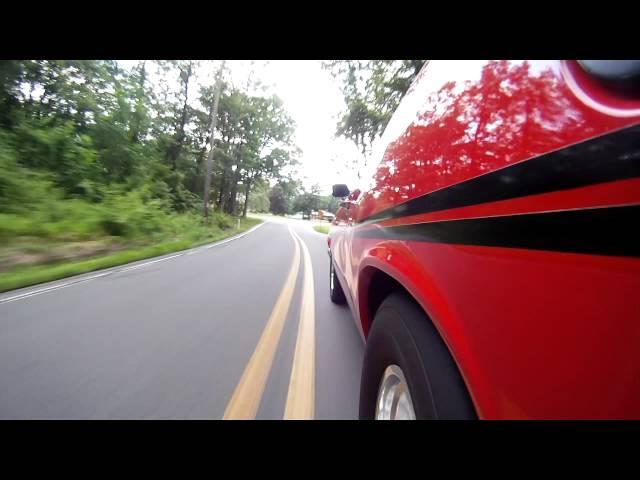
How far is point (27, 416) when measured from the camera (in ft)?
4.68

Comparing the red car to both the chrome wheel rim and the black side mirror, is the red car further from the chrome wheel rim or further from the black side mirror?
the black side mirror

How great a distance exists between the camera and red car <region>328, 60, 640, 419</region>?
0.43 metres

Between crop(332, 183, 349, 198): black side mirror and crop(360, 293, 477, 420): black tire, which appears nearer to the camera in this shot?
crop(360, 293, 477, 420): black tire

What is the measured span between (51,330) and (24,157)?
8505 mm

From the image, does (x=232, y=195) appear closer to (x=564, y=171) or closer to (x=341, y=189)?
(x=341, y=189)

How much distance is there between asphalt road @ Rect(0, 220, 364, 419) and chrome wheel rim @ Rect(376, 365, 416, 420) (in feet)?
1.95

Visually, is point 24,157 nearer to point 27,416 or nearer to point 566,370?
point 27,416

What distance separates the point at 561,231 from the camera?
495 millimetres

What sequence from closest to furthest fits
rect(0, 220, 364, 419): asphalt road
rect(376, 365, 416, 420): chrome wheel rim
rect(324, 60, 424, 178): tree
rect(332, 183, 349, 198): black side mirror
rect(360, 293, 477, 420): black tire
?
rect(360, 293, 477, 420): black tire → rect(376, 365, 416, 420): chrome wheel rim → rect(0, 220, 364, 419): asphalt road → rect(332, 183, 349, 198): black side mirror → rect(324, 60, 424, 178): tree

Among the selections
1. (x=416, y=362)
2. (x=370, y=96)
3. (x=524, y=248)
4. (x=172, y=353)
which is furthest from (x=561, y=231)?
(x=370, y=96)

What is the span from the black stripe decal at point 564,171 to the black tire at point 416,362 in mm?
438

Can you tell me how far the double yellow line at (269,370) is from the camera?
160 centimetres

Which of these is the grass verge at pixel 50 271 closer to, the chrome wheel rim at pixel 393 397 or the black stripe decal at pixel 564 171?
the chrome wheel rim at pixel 393 397

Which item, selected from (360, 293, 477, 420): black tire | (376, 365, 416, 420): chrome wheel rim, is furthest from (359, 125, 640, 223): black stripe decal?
(376, 365, 416, 420): chrome wheel rim
